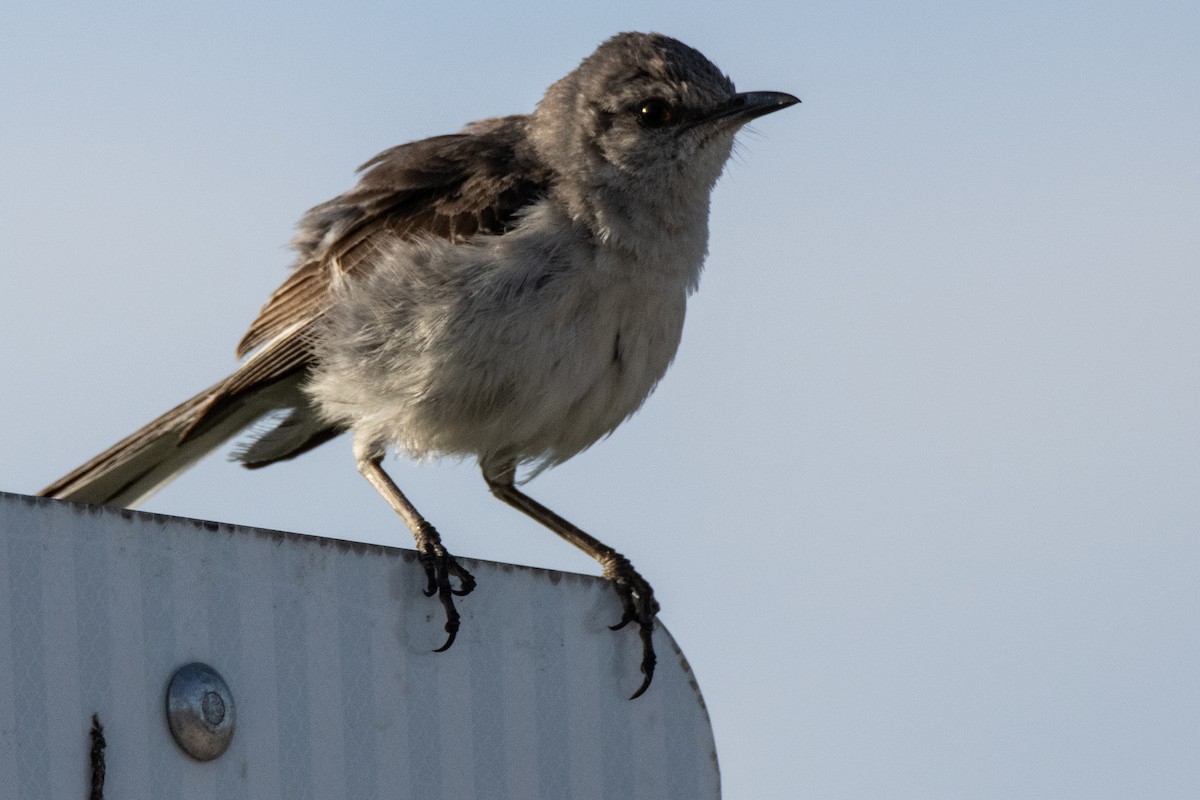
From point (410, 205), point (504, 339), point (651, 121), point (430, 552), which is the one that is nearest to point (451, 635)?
point (430, 552)

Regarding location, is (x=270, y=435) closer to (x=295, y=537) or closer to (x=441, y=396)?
(x=441, y=396)

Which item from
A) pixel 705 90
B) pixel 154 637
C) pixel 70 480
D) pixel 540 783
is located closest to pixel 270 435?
pixel 70 480

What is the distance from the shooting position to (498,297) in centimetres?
478

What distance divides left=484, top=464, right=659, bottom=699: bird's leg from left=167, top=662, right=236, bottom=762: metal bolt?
1.04 metres

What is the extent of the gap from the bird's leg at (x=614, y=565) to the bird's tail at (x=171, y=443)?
0.80 meters

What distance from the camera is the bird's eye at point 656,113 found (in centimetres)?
559

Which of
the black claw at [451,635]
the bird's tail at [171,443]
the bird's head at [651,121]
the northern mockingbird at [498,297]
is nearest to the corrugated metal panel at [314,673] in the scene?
the black claw at [451,635]

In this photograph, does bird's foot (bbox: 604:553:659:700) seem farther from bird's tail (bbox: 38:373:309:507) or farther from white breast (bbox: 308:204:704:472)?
bird's tail (bbox: 38:373:309:507)

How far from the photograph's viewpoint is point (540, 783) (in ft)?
9.85

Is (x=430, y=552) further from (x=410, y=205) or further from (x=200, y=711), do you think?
(x=410, y=205)

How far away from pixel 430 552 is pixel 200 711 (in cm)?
108

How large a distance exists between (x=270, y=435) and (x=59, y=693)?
356 centimetres

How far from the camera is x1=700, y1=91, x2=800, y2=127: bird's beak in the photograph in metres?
5.51

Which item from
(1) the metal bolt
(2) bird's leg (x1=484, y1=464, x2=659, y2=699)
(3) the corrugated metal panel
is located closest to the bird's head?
(2) bird's leg (x1=484, y1=464, x2=659, y2=699)
